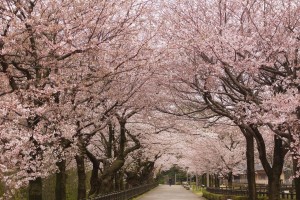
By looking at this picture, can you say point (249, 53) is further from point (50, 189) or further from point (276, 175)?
point (50, 189)

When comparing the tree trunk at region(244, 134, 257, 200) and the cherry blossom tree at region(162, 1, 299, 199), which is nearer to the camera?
the cherry blossom tree at region(162, 1, 299, 199)

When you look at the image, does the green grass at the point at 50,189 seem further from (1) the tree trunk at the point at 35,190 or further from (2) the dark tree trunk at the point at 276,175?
(2) the dark tree trunk at the point at 276,175

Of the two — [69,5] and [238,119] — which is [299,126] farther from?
[69,5]

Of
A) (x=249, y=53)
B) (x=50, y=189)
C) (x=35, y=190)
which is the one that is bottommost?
(x=50, y=189)

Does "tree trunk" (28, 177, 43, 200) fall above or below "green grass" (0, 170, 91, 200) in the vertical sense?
above

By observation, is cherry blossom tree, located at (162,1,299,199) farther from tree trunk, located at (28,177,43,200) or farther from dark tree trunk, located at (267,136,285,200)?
tree trunk, located at (28,177,43,200)

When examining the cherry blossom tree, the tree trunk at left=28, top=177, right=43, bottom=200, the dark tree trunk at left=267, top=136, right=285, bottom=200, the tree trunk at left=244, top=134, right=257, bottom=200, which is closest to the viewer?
the tree trunk at left=28, top=177, right=43, bottom=200

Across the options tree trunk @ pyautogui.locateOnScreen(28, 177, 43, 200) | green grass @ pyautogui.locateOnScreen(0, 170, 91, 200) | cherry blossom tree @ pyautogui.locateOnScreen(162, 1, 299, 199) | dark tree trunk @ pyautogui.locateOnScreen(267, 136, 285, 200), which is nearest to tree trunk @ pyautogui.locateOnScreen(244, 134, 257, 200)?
cherry blossom tree @ pyautogui.locateOnScreen(162, 1, 299, 199)

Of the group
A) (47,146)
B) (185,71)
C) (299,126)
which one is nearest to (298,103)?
(299,126)

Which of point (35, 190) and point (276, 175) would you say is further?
point (276, 175)

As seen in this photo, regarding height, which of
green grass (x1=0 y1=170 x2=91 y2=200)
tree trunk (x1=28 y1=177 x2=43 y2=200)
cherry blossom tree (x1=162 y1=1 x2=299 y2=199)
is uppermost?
cherry blossom tree (x1=162 y1=1 x2=299 y2=199)

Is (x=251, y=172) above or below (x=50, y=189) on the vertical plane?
above

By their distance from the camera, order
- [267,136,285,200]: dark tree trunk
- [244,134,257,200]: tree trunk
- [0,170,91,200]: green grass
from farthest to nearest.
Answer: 1. [0,170,91,200]: green grass
2. [244,134,257,200]: tree trunk
3. [267,136,285,200]: dark tree trunk

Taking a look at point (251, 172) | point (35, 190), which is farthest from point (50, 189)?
point (35, 190)
